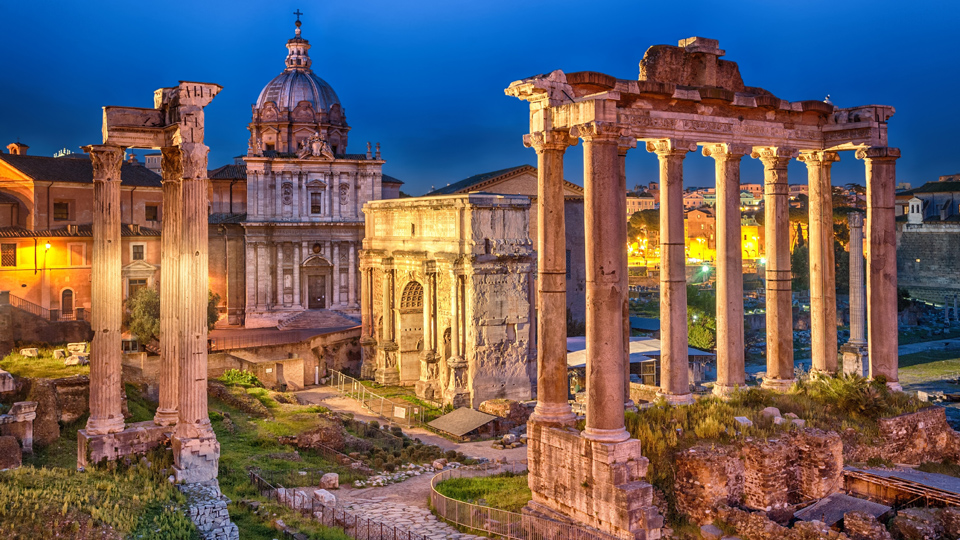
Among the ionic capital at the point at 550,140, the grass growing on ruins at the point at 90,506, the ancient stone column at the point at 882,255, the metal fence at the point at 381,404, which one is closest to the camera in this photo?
the grass growing on ruins at the point at 90,506

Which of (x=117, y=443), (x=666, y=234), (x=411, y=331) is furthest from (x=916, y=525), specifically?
(x=411, y=331)

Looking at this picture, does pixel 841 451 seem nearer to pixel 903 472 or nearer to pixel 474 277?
pixel 903 472

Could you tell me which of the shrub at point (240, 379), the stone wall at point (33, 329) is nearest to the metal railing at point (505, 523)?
the shrub at point (240, 379)

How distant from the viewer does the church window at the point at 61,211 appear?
131 ft

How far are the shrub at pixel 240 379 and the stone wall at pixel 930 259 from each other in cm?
6282

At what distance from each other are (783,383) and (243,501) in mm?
11521

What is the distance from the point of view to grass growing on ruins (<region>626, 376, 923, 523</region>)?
14.4 meters

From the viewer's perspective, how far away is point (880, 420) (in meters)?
16.3

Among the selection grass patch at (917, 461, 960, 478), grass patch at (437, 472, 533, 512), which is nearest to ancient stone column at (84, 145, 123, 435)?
grass patch at (437, 472, 533, 512)

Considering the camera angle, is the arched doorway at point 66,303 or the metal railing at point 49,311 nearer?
the metal railing at point 49,311

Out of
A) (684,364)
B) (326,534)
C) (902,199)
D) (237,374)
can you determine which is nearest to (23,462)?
(326,534)

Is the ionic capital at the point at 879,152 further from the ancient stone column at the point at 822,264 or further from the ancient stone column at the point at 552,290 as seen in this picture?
the ancient stone column at the point at 552,290

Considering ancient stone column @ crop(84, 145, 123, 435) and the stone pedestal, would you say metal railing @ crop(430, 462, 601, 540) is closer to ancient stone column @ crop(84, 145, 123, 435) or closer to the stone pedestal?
the stone pedestal

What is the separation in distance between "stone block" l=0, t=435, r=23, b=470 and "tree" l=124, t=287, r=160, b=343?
18840 millimetres
